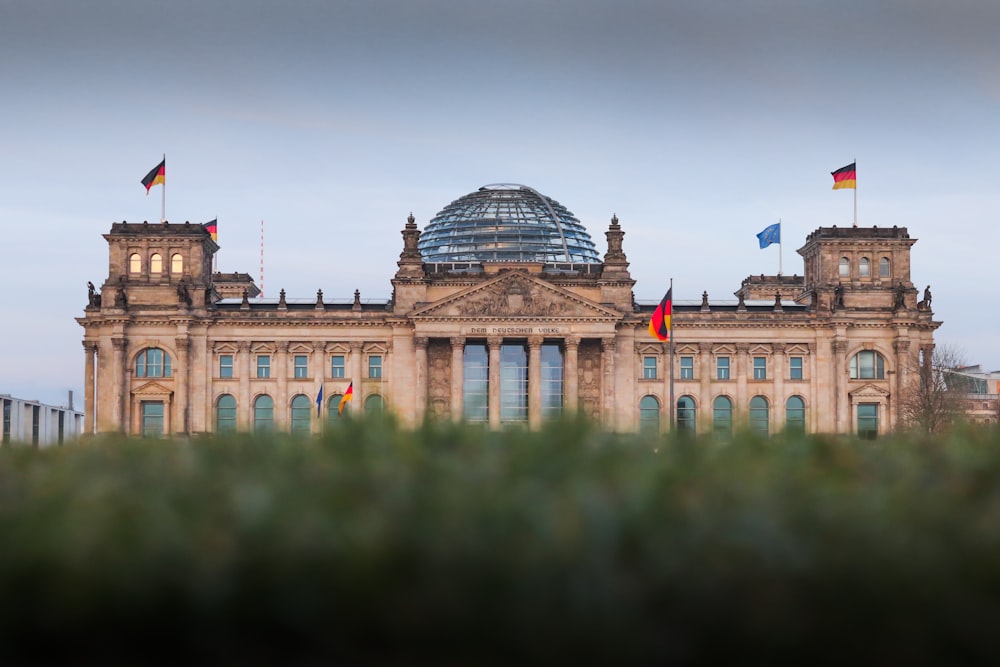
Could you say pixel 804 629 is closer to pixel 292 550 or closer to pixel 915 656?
pixel 915 656

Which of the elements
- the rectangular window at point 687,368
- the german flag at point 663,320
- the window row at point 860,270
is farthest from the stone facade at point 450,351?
the german flag at point 663,320

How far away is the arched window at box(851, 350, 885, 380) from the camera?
9912cm

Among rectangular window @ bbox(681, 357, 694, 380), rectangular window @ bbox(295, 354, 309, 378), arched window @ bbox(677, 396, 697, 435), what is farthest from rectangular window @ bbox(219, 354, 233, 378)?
rectangular window @ bbox(681, 357, 694, 380)

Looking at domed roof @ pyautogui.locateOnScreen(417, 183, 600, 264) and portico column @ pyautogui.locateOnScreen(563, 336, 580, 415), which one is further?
domed roof @ pyautogui.locateOnScreen(417, 183, 600, 264)

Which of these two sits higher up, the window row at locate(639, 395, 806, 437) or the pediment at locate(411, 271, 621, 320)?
the pediment at locate(411, 271, 621, 320)

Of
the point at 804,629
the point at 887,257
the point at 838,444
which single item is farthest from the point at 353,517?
the point at 887,257

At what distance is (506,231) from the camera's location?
360 ft

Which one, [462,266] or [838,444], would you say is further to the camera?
[462,266]

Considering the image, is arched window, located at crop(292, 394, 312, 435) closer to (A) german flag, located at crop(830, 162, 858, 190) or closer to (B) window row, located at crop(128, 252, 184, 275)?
(B) window row, located at crop(128, 252, 184, 275)

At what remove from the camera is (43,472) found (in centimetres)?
1130

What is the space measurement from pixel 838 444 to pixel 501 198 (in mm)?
101660

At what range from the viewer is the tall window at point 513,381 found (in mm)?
98062

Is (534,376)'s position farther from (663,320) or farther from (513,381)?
(663,320)

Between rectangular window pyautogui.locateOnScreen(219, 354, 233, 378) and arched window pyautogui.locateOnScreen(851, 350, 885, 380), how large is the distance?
151 ft
